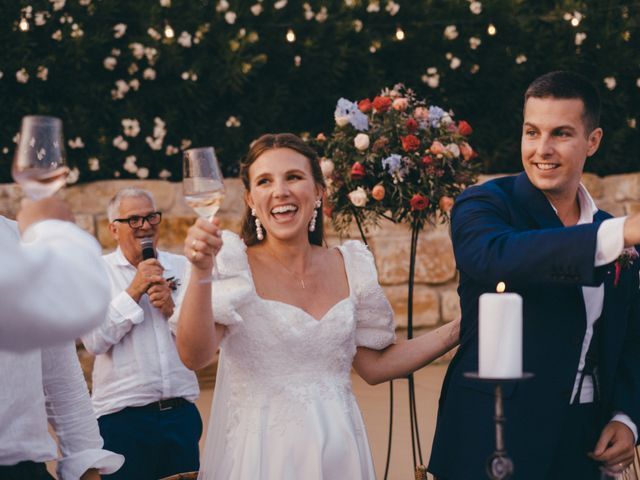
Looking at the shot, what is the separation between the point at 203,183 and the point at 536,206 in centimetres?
92

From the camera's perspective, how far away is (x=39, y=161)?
1.95m

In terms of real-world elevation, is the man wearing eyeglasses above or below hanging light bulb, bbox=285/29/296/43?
below

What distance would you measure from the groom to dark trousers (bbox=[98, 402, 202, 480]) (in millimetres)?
1908

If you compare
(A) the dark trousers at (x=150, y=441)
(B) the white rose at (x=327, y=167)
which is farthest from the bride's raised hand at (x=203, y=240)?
(B) the white rose at (x=327, y=167)

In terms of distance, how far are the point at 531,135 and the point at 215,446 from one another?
139 cm

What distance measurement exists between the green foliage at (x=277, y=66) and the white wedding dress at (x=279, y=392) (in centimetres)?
505

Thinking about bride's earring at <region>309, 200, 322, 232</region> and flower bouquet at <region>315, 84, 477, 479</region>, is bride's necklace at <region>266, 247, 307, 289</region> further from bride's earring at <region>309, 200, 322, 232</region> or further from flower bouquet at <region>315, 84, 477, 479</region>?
flower bouquet at <region>315, 84, 477, 479</region>

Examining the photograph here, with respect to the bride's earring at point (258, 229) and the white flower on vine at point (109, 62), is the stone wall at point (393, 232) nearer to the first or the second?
the white flower on vine at point (109, 62)

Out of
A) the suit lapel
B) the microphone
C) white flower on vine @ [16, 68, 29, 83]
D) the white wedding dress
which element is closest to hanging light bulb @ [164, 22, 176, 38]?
white flower on vine @ [16, 68, 29, 83]

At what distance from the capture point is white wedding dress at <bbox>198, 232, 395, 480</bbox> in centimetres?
302

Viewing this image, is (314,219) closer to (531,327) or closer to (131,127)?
(531,327)

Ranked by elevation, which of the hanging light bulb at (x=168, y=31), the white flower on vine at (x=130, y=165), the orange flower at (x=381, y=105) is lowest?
the white flower on vine at (x=130, y=165)

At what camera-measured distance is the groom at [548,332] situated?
2.60 metres

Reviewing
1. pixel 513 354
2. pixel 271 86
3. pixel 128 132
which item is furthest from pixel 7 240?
pixel 271 86
